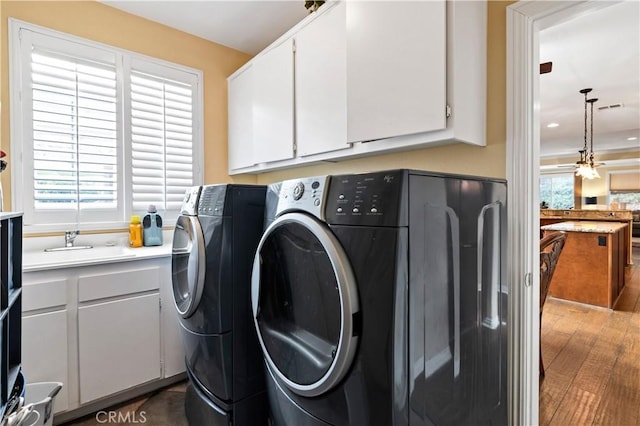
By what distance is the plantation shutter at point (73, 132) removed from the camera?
6.93ft

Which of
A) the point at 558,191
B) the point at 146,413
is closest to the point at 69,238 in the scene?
the point at 146,413

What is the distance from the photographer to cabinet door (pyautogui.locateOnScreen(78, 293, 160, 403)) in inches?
71.4

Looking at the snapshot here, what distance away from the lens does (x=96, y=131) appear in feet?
7.61

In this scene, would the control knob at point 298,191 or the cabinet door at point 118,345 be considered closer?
the control knob at point 298,191

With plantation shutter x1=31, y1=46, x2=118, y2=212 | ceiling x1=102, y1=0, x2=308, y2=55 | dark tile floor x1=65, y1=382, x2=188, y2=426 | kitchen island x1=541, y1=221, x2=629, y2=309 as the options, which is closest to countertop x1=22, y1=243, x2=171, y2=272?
plantation shutter x1=31, y1=46, x2=118, y2=212

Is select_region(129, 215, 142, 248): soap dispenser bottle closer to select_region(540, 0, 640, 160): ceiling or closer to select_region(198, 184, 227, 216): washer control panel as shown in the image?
select_region(198, 184, 227, 216): washer control panel

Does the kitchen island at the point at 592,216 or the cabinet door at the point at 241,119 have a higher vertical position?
the cabinet door at the point at 241,119

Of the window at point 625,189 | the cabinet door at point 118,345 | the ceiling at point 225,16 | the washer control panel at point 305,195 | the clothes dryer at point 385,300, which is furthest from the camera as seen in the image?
the window at point 625,189

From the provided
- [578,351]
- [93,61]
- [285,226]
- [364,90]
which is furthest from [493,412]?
[93,61]

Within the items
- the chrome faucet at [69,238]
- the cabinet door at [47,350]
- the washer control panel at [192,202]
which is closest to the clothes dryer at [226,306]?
the washer control panel at [192,202]

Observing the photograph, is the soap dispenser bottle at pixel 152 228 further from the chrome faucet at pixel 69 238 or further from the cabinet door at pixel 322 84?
the cabinet door at pixel 322 84

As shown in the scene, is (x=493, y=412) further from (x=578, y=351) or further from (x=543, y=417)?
(x=578, y=351)

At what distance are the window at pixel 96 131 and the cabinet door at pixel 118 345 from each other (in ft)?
2.43

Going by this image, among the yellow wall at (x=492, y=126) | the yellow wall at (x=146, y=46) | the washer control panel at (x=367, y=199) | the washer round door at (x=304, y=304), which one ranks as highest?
the yellow wall at (x=146, y=46)
